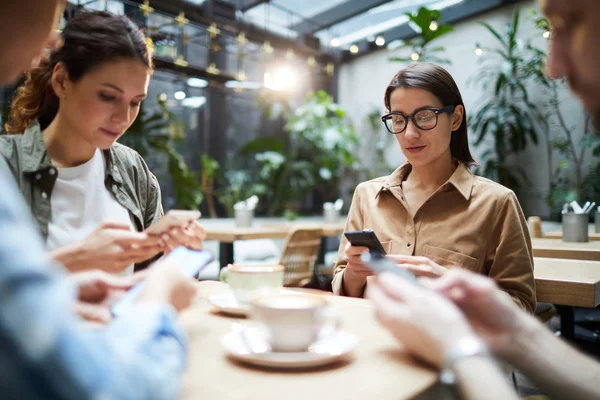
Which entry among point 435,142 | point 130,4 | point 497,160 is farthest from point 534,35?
point 435,142

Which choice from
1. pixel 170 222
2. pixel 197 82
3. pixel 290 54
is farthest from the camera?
pixel 290 54

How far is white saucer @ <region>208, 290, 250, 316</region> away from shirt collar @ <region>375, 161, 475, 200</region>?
2.99ft

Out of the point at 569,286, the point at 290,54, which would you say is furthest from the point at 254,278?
the point at 290,54

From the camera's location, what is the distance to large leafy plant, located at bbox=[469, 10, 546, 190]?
604 centimetres

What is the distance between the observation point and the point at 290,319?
2.49ft

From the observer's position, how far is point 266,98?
7.57 meters

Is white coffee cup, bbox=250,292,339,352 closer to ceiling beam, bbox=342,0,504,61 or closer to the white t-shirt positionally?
the white t-shirt

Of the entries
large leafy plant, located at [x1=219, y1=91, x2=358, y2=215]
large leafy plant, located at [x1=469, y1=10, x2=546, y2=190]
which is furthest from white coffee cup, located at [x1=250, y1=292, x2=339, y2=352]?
large leafy plant, located at [x1=219, y1=91, x2=358, y2=215]

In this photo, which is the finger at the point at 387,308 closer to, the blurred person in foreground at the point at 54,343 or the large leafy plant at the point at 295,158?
the blurred person in foreground at the point at 54,343

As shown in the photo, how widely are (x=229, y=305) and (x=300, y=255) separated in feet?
9.60

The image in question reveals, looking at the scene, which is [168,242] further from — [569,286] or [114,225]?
[569,286]

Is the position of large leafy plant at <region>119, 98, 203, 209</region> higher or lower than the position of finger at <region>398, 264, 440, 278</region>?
higher

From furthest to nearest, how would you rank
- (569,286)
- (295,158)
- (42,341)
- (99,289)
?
(295,158)
(569,286)
(99,289)
(42,341)

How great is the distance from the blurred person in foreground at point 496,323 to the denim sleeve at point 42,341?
0.39 metres
